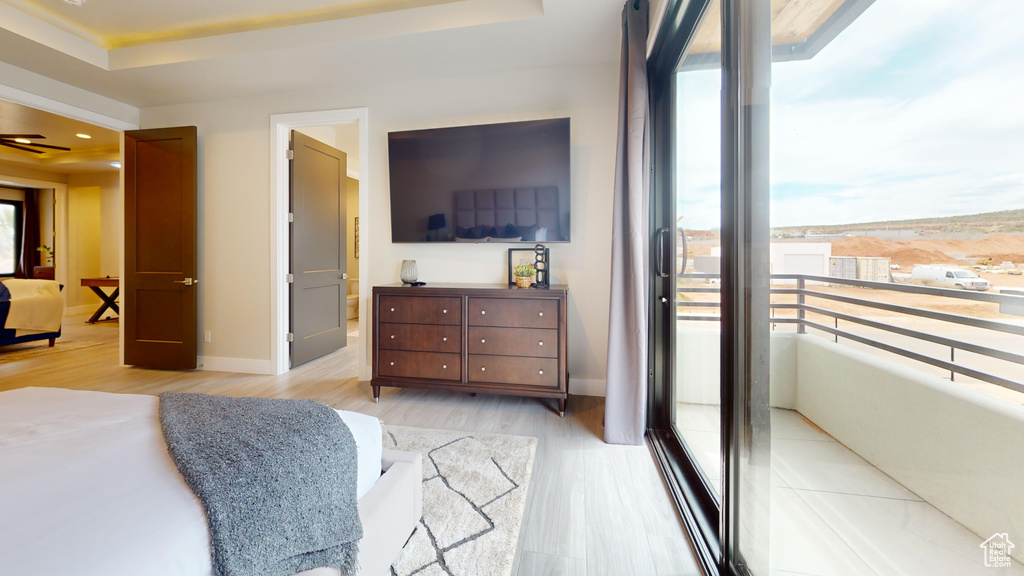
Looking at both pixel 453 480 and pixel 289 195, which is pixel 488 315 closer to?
pixel 453 480

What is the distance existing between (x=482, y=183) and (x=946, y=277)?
8.88ft

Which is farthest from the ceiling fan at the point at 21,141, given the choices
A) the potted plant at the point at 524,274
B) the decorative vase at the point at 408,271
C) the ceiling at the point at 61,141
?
the potted plant at the point at 524,274

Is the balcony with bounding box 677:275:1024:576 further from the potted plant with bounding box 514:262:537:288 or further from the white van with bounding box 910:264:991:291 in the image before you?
the potted plant with bounding box 514:262:537:288

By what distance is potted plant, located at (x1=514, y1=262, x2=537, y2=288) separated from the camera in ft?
9.33

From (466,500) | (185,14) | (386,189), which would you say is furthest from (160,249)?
(466,500)

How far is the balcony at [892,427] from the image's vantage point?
18.5 inches

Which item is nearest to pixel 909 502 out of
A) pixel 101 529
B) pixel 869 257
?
pixel 869 257

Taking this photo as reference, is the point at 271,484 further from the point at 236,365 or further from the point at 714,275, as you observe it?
the point at 236,365

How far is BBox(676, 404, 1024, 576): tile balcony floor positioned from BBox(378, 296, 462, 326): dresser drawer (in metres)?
2.04

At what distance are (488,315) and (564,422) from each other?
85 cm

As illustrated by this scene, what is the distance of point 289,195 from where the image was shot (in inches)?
142

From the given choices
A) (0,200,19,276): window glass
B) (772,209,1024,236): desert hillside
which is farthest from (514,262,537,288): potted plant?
(0,200,19,276): window glass

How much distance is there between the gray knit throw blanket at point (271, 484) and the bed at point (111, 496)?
32 mm

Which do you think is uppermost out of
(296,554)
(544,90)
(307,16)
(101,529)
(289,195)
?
(307,16)
